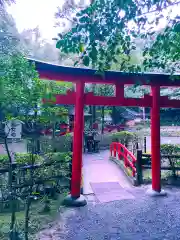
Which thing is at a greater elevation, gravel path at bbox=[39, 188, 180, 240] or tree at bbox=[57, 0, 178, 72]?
tree at bbox=[57, 0, 178, 72]

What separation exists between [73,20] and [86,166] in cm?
845

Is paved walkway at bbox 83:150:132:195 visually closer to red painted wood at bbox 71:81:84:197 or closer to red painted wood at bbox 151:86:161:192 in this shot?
red painted wood at bbox 71:81:84:197

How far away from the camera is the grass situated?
4.39 meters

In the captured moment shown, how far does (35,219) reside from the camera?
5.03 m

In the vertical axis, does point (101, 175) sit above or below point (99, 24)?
below

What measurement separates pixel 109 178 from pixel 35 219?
4118 millimetres

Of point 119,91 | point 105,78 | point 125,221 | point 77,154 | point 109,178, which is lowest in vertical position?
point 125,221

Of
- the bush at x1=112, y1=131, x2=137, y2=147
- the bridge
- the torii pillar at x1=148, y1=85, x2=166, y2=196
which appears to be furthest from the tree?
the bush at x1=112, y1=131, x2=137, y2=147

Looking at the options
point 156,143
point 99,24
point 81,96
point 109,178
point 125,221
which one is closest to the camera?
point 99,24

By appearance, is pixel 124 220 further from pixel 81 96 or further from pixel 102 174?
pixel 102 174

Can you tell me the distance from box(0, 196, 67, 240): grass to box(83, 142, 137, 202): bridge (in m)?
1.34

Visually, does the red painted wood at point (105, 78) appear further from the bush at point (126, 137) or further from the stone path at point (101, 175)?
the bush at point (126, 137)

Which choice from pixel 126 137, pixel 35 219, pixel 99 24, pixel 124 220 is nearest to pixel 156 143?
pixel 124 220

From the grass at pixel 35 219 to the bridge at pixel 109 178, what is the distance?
4.41 feet
